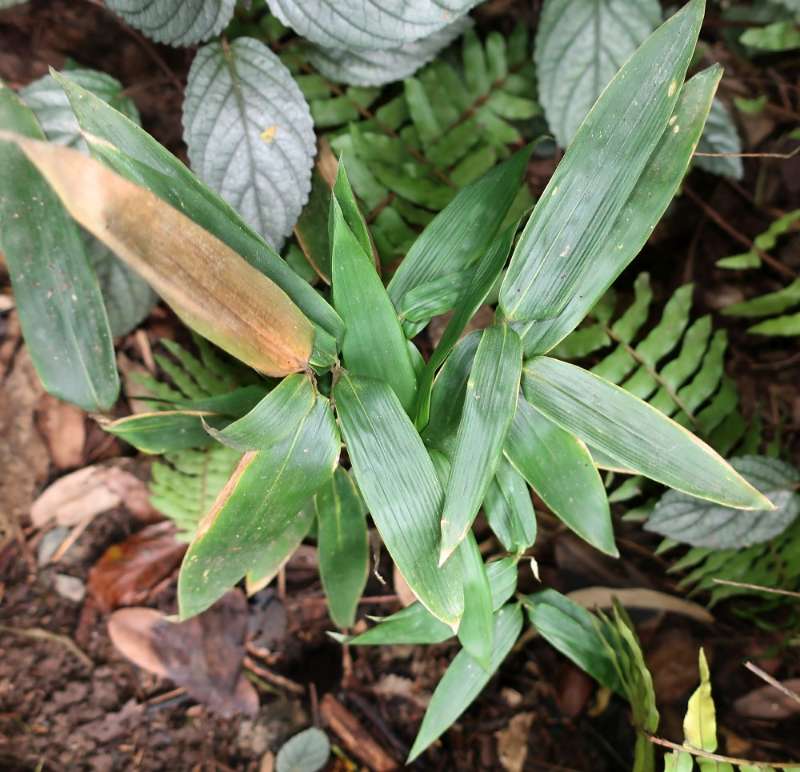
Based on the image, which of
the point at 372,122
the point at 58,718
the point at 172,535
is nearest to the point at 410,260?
the point at 372,122

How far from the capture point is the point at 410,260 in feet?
3.16

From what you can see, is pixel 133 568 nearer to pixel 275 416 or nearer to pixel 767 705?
pixel 275 416

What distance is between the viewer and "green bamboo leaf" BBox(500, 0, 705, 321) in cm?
75

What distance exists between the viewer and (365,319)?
34.1 inches

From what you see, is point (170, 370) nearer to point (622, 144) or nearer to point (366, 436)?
point (366, 436)

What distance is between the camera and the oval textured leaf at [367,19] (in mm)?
984

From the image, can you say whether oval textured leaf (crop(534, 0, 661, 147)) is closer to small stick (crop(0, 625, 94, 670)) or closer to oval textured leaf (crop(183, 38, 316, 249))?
oval textured leaf (crop(183, 38, 316, 249))

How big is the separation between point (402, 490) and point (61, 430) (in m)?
0.93

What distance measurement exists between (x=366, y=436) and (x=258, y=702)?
770 mm

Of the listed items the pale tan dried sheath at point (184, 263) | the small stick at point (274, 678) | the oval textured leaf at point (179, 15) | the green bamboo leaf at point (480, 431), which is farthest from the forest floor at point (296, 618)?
the pale tan dried sheath at point (184, 263)

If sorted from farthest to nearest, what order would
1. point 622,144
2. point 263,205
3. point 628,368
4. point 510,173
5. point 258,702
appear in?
1. point 258,702
2. point 628,368
3. point 263,205
4. point 510,173
5. point 622,144

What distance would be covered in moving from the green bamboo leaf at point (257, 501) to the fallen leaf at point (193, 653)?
485 mm

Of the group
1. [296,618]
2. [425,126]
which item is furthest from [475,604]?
[425,126]

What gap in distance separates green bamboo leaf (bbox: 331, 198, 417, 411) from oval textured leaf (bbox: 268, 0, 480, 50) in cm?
31
